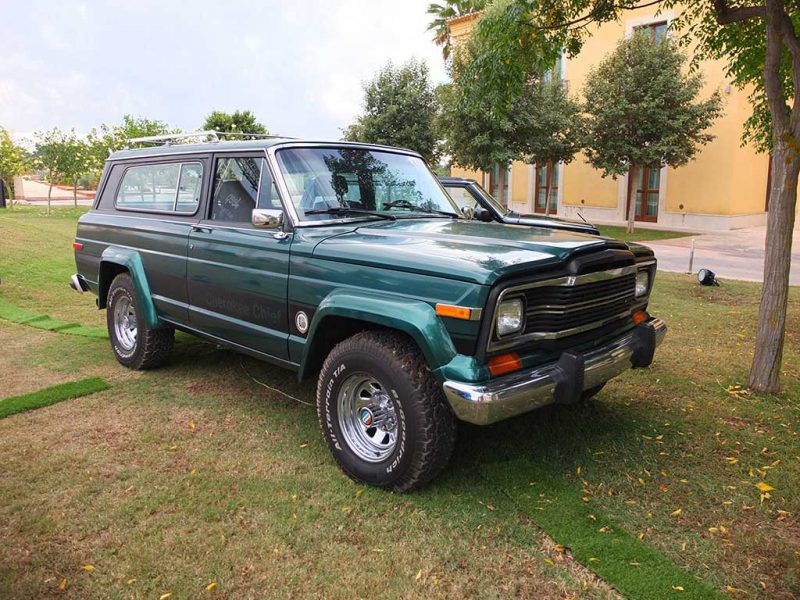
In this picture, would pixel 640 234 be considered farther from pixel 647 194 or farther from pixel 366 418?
pixel 366 418

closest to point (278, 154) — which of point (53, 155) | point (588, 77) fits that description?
point (588, 77)

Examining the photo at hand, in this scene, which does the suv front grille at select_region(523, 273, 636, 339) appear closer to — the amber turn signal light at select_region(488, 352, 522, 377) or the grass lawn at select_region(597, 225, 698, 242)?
the amber turn signal light at select_region(488, 352, 522, 377)

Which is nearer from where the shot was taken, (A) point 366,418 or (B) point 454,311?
(B) point 454,311

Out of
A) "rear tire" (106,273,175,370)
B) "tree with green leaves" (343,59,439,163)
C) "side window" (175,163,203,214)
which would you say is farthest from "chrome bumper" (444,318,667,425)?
"tree with green leaves" (343,59,439,163)

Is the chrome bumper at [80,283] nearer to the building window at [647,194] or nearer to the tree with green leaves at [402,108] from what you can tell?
the tree with green leaves at [402,108]

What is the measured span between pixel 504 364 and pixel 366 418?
0.95 m

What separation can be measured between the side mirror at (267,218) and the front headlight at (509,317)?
1611 mm

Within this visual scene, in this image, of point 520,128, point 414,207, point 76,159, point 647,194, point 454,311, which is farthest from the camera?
point 76,159

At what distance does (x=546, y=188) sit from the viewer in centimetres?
2919

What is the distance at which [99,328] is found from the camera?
7344 millimetres

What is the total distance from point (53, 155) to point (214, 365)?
91.8 feet

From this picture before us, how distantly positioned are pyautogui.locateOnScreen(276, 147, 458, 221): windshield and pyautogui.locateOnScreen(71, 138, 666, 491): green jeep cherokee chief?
0.04ft

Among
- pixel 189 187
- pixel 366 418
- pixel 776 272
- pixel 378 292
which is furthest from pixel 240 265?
pixel 776 272

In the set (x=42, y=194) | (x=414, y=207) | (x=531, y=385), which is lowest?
(x=531, y=385)
